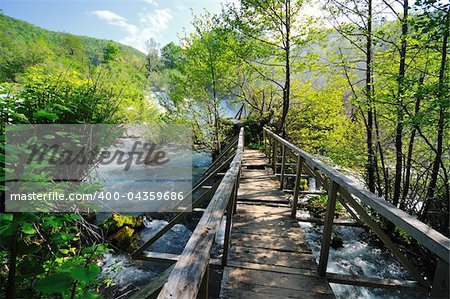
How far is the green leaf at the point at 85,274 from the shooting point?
5.10 feet

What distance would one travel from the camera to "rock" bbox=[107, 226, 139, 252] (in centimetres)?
646

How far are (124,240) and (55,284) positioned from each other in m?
5.18

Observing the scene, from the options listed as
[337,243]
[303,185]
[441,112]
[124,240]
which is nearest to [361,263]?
[337,243]

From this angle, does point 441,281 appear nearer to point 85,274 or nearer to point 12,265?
point 85,274

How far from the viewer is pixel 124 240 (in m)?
6.52

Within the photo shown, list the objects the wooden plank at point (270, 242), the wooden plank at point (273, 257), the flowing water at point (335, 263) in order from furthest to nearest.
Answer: the flowing water at point (335, 263)
the wooden plank at point (270, 242)
the wooden plank at point (273, 257)

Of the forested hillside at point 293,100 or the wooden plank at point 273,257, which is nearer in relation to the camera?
the forested hillside at point 293,100

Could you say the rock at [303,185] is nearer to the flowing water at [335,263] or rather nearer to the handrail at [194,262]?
the flowing water at [335,263]

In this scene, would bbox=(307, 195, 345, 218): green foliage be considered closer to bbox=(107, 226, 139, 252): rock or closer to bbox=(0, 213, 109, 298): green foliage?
bbox=(107, 226, 139, 252): rock

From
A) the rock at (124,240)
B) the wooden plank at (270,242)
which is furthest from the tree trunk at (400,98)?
the rock at (124,240)

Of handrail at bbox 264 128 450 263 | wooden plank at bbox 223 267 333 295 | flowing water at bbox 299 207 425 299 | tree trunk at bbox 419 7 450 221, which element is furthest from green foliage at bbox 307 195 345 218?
handrail at bbox 264 128 450 263

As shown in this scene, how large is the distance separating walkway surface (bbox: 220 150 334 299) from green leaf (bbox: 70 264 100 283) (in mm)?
Answer: 1124

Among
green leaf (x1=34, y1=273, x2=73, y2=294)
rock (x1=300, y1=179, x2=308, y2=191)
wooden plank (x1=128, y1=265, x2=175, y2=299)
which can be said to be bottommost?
rock (x1=300, y1=179, x2=308, y2=191)

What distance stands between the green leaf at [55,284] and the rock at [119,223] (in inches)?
192
